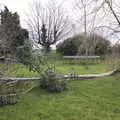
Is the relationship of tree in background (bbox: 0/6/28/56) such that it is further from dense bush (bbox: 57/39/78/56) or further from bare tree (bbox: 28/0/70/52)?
bare tree (bbox: 28/0/70/52)

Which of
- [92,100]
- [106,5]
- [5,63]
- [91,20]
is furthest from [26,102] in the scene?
[106,5]

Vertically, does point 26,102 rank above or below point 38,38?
below

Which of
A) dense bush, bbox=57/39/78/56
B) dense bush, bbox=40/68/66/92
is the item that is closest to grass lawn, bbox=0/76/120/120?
dense bush, bbox=40/68/66/92

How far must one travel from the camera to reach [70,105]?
7043mm

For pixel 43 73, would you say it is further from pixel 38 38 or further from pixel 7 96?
pixel 38 38

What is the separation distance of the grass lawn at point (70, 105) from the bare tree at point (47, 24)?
22267mm

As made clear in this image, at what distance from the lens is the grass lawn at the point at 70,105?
5.96m

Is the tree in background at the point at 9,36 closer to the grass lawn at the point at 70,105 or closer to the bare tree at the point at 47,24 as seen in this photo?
the grass lawn at the point at 70,105

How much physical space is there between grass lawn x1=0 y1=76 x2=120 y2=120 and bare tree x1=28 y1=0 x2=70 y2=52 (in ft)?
73.1

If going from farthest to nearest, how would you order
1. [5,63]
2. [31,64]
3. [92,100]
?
[31,64]
[5,63]
[92,100]

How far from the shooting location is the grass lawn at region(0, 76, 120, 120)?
19.6ft

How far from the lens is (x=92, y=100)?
25.0 ft

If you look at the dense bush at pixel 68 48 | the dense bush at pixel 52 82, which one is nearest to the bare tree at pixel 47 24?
the dense bush at pixel 68 48

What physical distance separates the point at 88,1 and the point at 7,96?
15.3 feet
